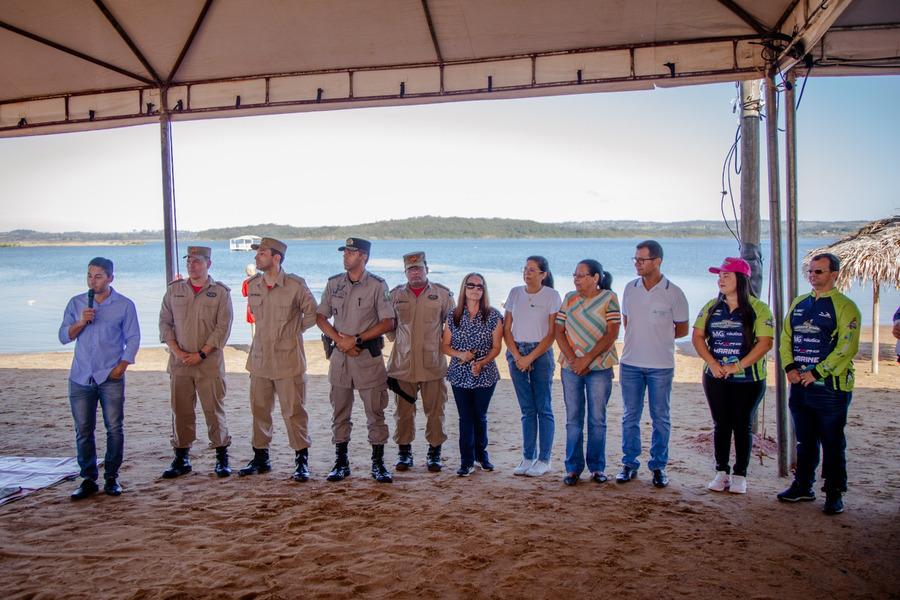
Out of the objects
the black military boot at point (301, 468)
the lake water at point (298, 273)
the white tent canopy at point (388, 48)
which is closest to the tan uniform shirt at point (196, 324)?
the black military boot at point (301, 468)

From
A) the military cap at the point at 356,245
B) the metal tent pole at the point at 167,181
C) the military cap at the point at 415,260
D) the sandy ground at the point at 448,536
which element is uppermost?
the metal tent pole at the point at 167,181

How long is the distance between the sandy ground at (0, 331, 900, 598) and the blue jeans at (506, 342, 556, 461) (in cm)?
26

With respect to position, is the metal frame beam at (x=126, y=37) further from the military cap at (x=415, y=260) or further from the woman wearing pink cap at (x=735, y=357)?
the woman wearing pink cap at (x=735, y=357)

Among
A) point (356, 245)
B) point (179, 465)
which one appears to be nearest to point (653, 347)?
point (356, 245)

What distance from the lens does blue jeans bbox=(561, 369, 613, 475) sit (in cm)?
452

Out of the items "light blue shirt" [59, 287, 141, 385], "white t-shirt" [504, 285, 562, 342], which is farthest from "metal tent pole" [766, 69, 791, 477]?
"light blue shirt" [59, 287, 141, 385]

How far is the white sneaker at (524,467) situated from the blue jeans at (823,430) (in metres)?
1.79

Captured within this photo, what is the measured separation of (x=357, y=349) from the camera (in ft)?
15.6

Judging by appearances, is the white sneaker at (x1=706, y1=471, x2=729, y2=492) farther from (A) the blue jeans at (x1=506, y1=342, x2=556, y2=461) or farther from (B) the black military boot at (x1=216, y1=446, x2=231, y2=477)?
(B) the black military boot at (x1=216, y1=446, x2=231, y2=477)

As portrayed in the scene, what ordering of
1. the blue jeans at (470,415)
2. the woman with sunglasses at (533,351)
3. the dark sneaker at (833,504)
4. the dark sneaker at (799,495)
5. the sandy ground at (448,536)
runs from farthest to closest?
1. the blue jeans at (470,415)
2. the woman with sunglasses at (533,351)
3. the dark sneaker at (799,495)
4. the dark sneaker at (833,504)
5. the sandy ground at (448,536)

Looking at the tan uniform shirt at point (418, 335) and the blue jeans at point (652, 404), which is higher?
the tan uniform shirt at point (418, 335)

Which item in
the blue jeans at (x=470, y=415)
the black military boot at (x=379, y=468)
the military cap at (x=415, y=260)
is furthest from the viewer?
the military cap at (x=415, y=260)

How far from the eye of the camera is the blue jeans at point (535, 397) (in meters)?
4.76

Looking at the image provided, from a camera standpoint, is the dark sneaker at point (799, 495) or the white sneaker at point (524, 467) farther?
the white sneaker at point (524, 467)
